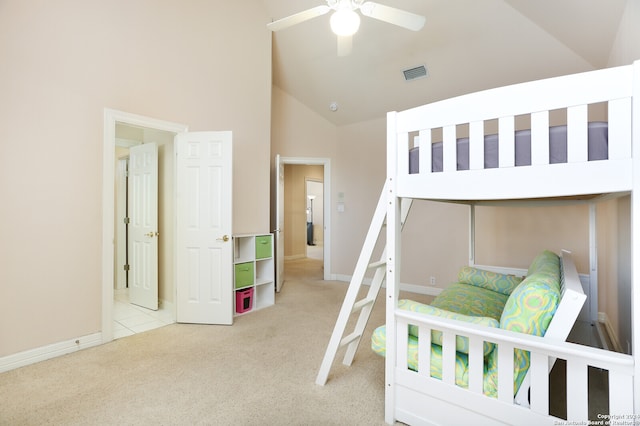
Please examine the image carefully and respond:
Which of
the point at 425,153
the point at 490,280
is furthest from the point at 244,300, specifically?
the point at 425,153

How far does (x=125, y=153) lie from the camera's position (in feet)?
14.4

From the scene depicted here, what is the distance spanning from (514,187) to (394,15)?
1.56 meters

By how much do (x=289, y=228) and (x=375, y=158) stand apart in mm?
3255

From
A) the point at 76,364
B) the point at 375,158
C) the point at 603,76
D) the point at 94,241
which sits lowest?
the point at 76,364

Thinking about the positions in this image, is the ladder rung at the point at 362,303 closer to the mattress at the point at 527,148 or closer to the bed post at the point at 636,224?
the mattress at the point at 527,148

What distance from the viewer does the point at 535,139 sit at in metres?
1.19

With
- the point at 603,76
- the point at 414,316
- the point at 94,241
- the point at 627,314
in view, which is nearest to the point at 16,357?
the point at 94,241

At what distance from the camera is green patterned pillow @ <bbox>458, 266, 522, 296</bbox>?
2.62 meters

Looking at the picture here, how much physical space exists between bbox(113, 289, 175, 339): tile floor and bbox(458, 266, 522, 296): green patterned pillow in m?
3.00

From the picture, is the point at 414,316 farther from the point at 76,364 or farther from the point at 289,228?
the point at 289,228

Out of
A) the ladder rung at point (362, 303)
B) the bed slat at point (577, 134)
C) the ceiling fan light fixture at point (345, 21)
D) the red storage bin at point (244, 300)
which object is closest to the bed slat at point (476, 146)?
the bed slat at point (577, 134)

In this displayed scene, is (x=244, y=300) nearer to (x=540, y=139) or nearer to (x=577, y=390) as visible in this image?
(x=577, y=390)

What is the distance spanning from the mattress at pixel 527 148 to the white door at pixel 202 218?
90.6 inches

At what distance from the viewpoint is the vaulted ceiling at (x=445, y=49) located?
8.73 ft
